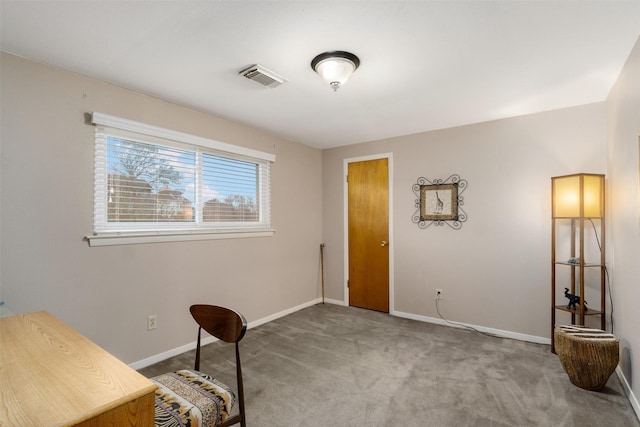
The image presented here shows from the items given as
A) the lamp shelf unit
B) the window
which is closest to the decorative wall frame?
the lamp shelf unit

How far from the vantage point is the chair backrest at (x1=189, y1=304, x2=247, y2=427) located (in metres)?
1.49

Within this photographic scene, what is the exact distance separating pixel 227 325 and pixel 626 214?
107 inches

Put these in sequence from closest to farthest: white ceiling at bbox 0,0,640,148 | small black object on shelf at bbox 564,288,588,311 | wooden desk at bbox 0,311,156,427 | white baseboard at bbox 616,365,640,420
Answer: wooden desk at bbox 0,311,156,427 → white ceiling at bbox 0,0,640,148 → white baseboard at bbox 616,365,640,420 → small black object on shelf at bbox 564,288,588,311

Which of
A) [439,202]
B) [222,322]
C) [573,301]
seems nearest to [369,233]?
[439,202]

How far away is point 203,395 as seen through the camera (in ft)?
4.67

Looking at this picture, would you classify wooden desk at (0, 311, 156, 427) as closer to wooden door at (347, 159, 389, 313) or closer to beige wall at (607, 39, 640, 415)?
beige wall at (607, 39, 640, 415)

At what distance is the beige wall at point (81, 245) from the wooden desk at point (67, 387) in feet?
3.49

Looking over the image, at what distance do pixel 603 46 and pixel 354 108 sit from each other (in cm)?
180

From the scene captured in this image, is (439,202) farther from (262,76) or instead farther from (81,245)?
(81,245)

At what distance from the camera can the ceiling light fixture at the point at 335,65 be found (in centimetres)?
199

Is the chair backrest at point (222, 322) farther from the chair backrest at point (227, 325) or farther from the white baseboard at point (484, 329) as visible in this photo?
the white baseboard at point (484, 329)

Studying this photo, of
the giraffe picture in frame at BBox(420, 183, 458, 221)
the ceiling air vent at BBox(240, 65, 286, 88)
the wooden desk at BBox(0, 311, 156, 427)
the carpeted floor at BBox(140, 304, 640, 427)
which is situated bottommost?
the carpeted floor at BBox(140, 304, 640, 427)

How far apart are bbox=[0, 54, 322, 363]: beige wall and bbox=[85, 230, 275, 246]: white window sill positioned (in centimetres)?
5

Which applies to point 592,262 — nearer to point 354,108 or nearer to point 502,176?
point 502,176
